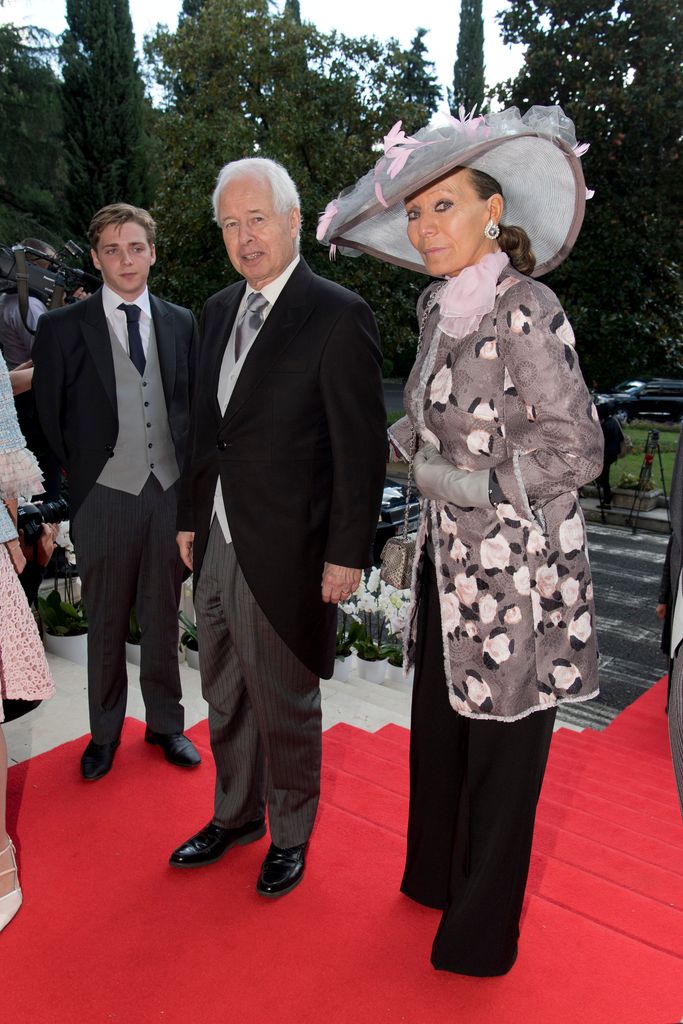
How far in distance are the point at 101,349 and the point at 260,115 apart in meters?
13.1

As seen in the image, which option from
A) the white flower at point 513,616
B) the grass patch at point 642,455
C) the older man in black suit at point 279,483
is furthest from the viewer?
the grass patch at point 642,455

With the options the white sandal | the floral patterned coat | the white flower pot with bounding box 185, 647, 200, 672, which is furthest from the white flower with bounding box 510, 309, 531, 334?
the white flower pot with bounding box 185, 647, 200, 672

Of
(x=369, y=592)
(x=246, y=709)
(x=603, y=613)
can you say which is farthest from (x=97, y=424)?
(x=603, y=613)

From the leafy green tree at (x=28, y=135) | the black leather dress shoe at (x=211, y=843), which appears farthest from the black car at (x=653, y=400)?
the black leather dress shoe at (x=211, y=843)

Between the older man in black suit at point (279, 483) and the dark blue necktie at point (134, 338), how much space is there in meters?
0.57

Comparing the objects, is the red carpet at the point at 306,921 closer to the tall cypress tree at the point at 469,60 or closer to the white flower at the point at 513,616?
the white flower at the point at 513,616

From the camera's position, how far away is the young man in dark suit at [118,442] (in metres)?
2.76

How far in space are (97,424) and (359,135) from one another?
13661 millimetres

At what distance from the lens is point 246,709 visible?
93.4 inches

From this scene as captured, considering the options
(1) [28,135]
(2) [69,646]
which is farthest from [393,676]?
(1) [28,135]

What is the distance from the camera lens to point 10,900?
2016mm

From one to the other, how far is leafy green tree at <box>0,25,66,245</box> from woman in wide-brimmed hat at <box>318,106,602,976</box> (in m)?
15.7

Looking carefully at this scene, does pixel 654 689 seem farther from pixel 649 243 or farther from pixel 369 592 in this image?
pixel 649 243

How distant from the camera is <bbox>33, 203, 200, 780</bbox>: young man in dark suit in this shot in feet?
9.05
